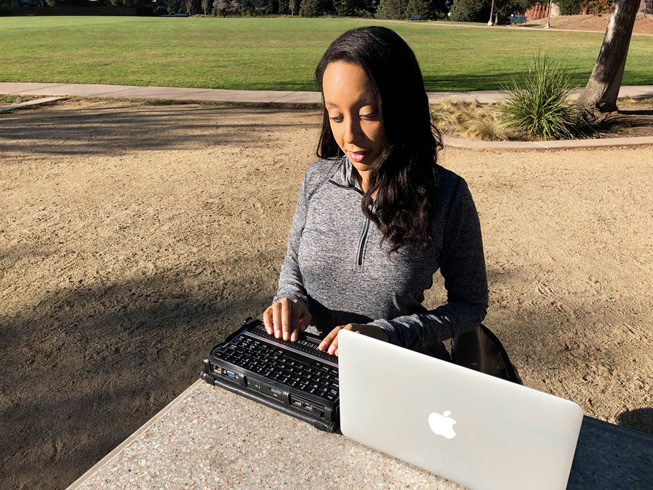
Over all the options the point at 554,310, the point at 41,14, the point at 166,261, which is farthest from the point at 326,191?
the point at 41,14

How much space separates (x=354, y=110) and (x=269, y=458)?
2.85 feet

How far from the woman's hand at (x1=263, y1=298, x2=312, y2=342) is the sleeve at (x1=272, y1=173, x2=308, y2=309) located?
15 cm

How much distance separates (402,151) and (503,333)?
206 centimetres

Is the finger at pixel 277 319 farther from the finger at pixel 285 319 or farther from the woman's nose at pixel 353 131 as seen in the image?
the woman's nose at pixel 353 131

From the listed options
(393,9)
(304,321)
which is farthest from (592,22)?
(304,321)

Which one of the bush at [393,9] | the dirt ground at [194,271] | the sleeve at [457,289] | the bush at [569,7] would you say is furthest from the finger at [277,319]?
the bush at [393,9]

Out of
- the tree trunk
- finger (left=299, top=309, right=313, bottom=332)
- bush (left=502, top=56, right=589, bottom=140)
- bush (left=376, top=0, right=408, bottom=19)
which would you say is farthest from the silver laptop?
bush (left=376, top=0, right=408, bottom=19)

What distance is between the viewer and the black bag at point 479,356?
5.70ft

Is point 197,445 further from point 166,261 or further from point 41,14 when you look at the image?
point 41,14

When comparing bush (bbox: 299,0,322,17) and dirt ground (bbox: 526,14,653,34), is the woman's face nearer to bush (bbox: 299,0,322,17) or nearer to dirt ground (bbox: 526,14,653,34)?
dirt ground (bbox: 526,14,653,34)

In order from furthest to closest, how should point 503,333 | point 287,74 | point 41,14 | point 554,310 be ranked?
point 41,14
point 287,74
point 554,310
point 503,333

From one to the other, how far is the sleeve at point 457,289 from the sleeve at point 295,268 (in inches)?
13.3

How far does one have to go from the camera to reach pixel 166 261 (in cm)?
420

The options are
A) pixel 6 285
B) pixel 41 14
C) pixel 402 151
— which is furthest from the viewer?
pixel 41 14
